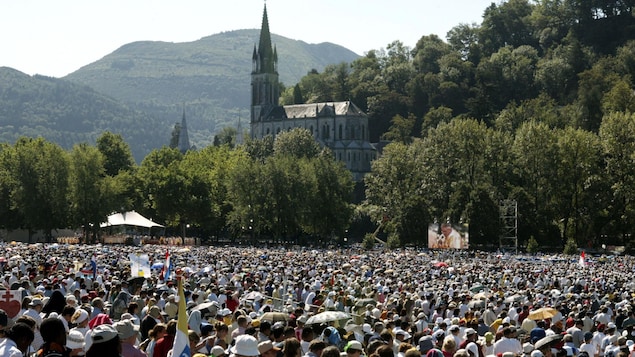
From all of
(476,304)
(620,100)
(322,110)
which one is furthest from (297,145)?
(476,304)

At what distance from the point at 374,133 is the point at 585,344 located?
169304mm

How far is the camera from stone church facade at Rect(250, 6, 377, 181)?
179500mm

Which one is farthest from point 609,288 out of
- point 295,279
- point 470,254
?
point 470,254

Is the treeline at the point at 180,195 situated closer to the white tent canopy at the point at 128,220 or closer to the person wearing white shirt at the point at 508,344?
the white tent canopy at the point at 128,220

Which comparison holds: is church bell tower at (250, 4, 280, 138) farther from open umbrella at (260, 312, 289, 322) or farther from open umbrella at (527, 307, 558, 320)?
open umbrella at (260, 312, 289, 322)

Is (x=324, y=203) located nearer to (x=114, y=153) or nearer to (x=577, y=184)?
(x=577, y=184)

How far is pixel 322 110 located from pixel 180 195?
78.9 meters

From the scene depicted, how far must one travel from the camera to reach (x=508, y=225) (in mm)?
87188

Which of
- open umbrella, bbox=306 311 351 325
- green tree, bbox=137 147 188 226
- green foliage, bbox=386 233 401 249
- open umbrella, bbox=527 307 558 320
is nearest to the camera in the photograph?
open umbrella, bbox=306 311 351 325

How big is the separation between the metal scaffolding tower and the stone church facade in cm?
8846

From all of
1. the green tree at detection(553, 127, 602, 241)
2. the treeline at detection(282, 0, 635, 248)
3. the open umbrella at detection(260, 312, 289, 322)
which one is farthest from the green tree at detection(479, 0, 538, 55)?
the open umbrella at detection(260, 312, 289, 322)

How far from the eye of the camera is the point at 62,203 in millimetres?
98750

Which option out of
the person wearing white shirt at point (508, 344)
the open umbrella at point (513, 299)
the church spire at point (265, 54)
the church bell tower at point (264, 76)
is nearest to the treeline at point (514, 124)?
the church bell tower at point (264, 76)

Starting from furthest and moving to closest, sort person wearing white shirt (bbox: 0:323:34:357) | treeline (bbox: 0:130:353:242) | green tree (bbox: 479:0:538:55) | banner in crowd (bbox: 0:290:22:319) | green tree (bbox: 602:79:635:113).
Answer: green tree (bbox: 479:0:538:55) → green tree (bbox: 602:79:635:113) → treeline (bbox: 0:130:353:242) → banner in crowd (bbox: 0:290:22:319) → person wearing white shirt (bbox: 0:323:34:357)
